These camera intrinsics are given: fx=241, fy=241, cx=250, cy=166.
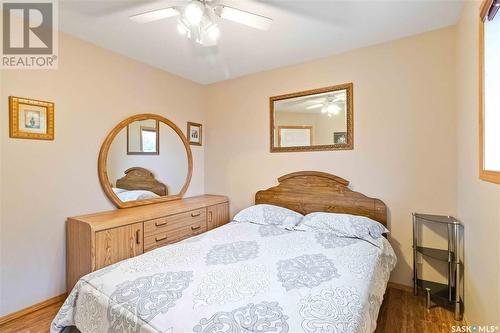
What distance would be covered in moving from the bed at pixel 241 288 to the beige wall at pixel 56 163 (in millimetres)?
818

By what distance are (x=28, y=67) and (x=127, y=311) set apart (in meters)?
2.17

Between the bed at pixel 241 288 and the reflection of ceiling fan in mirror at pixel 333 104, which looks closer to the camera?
the bed at pixel 241 288

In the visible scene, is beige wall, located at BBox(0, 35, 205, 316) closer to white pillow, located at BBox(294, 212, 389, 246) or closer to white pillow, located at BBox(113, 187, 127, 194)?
white pillow, located at BBox(113, 187, 127, 194)

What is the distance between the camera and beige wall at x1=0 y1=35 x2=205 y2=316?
1923 millimetres

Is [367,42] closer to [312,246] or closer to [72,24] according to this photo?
[312,246]

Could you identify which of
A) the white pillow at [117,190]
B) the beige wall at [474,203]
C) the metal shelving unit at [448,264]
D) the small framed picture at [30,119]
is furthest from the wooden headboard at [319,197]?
the small framed picture at [30,119]

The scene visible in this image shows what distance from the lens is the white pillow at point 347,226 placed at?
2146mm

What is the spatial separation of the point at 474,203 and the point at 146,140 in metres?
3.07

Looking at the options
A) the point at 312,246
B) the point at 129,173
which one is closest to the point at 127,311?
the point at 312,246

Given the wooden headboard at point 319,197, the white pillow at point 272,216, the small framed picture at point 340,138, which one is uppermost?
the small framed picture at point 340,138

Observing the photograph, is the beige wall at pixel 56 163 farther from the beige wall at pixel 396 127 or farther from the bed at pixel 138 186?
the beige wall at pixel 396 127

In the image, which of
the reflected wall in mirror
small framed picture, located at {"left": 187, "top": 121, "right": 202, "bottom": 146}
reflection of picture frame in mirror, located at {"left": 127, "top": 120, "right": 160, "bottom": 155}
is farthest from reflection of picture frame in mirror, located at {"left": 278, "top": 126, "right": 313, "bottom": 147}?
reflection of picture frame in mirror, located at {"left": 127, "top": 120, "right": 160, "bottom": 155}

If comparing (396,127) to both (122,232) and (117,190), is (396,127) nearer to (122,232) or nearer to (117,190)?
(122,232)

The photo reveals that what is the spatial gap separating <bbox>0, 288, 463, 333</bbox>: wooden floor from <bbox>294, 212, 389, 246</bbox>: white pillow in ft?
1.94
